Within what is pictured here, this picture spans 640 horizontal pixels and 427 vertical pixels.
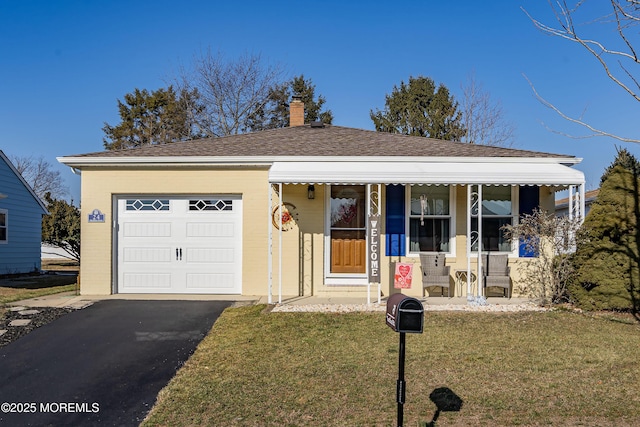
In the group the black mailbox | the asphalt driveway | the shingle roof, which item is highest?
the shingle roof

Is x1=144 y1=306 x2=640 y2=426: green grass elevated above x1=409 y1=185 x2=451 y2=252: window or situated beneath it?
situated beneath

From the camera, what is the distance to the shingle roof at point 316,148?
1152 centimetres

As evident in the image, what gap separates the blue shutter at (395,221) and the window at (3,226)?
15.7 metres

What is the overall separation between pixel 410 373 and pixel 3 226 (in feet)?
A: 61.6

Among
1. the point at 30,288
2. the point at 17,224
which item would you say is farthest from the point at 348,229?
the point at 17,224

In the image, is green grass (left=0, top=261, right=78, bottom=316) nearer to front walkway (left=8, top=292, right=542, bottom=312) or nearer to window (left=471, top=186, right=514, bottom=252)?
front walkway (left=8, top=292, right=542, bottom=312)

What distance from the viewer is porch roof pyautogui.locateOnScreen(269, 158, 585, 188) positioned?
33.3ft

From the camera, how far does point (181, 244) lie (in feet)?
37.7

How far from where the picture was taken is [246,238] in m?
11.4

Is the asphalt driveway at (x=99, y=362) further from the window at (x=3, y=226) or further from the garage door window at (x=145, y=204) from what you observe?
the window at (x=3, y=226)

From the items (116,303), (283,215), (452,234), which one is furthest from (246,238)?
(452,234)

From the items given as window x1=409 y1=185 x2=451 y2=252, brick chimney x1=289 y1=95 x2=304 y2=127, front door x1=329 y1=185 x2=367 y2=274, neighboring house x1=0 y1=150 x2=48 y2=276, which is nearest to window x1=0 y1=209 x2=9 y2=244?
neighboring house x1=0 y1=150 x2=48 y2=276

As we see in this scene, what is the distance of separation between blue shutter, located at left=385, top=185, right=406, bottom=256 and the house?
0.02m

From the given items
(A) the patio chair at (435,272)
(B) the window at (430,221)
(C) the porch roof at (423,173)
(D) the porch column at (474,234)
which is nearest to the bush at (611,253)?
(C) the porch roof at (423,173)
